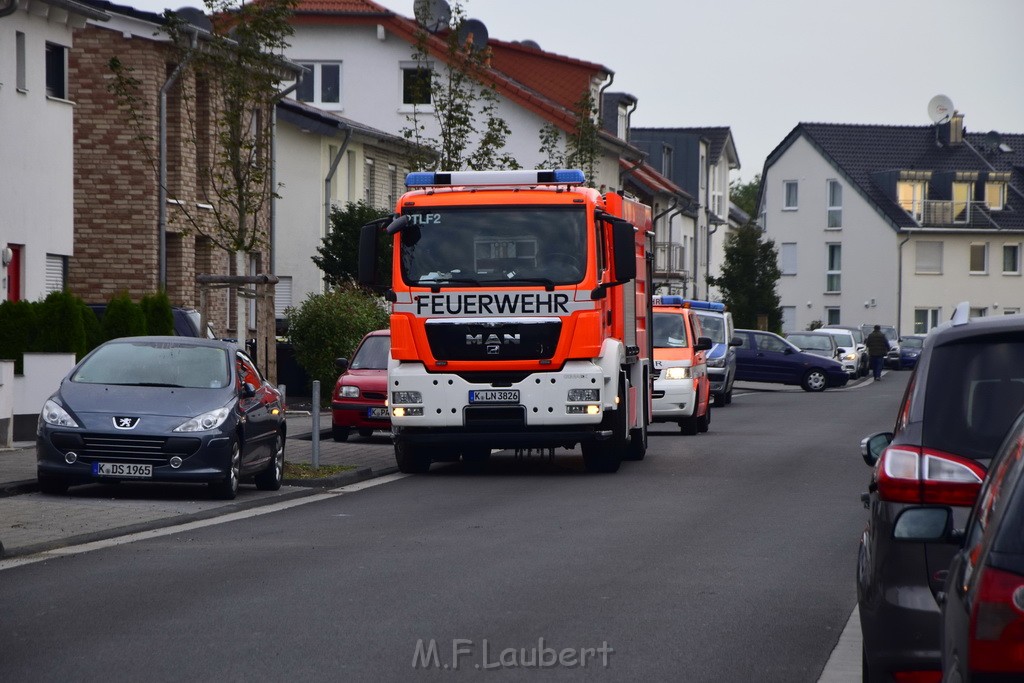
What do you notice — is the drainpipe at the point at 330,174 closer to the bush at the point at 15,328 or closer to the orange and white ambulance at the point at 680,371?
the orange and white ambulance at the point at 680,371

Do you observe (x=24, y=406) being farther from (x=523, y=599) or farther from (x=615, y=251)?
(x=523, y=599)

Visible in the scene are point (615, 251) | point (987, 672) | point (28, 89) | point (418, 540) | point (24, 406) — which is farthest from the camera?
point (28, 89)

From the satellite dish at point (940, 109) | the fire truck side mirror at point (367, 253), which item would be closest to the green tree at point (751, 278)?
the satellite dish at point (940, 109)

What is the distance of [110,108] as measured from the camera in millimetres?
33688

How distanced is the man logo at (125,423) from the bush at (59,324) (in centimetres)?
810

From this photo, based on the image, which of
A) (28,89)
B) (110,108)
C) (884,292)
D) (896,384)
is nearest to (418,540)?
(28,89)

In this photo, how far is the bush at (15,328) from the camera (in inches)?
883

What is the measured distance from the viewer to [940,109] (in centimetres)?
9338

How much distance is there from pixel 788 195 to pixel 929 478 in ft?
287

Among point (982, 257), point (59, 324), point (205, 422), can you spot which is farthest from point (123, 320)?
point (982, 257)

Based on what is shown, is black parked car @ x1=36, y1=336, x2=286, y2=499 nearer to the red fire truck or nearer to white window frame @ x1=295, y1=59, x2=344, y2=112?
the red fire truck

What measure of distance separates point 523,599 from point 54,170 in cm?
2072

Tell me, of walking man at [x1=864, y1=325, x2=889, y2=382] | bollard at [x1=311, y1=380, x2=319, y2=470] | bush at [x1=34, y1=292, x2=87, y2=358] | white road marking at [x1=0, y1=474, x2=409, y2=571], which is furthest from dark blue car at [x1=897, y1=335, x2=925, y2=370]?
white road marking at [x1=0, y1=474, x2=409, y2=571]

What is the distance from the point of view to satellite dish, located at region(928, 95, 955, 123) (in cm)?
9269
